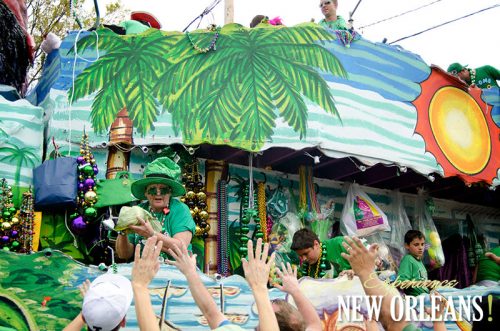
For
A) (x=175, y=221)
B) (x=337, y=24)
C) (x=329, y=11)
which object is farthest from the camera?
(x=329, y=11)

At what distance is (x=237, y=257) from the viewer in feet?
22.9

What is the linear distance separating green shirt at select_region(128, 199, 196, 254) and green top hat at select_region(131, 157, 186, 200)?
156 millimetres

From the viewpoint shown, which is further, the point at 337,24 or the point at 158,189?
the point at 337,24

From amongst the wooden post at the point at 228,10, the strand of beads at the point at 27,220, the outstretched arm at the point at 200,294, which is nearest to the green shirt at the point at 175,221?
the strand of beads at the point at 27,220

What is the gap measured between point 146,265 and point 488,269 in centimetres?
623

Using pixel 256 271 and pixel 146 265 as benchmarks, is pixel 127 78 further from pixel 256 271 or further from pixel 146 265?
pixel 256 271

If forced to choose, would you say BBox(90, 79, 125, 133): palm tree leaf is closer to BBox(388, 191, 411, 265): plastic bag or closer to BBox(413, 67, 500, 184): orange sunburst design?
BBox(413, 67, 500, 184): orange sunburst design

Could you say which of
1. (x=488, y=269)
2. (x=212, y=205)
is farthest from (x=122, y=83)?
(x=488, y=269)

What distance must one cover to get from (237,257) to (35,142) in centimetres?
257

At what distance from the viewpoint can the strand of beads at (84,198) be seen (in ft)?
19.0

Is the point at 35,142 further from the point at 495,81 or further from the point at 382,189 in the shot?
the point at 495,81

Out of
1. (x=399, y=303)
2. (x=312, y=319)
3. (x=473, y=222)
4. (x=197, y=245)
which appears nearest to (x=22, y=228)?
(x=197, y=245)

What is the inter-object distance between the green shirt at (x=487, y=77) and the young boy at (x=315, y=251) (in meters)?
4.61

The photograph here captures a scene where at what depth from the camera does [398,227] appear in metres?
8.08
